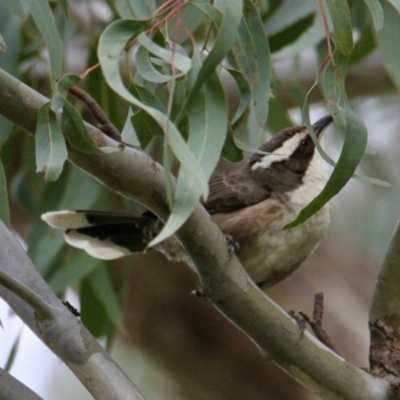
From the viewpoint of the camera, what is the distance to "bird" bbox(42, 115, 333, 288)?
9.01 ft

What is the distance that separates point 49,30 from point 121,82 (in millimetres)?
536

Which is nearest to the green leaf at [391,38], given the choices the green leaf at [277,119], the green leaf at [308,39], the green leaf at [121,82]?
the green leaf at [308,39]

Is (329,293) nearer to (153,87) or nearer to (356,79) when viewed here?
(356,79)

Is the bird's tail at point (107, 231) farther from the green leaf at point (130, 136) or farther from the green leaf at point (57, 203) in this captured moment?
the green leaf at point (130, 136)

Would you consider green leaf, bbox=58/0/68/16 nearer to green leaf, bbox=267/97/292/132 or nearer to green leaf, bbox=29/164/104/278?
green leaf, bbox=29/164/104/278

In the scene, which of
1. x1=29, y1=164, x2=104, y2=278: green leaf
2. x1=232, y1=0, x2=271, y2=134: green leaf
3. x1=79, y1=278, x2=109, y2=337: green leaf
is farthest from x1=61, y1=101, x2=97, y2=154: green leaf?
x1=79, y1=278, x2=109, y2=337: green leaf

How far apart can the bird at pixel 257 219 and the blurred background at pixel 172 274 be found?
0.77 feet

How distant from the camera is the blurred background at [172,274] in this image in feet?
10.1

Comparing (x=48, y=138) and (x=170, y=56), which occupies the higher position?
(x=170, y=56)

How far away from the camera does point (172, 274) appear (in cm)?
387

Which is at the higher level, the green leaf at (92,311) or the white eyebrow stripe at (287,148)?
the white eyebrow stripe at (287,148)

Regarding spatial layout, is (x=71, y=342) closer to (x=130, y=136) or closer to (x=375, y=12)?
(x=130, y=136)

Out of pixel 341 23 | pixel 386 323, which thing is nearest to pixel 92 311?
pixel 386 323

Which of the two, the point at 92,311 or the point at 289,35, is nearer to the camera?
the point at 289,35
